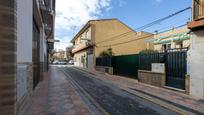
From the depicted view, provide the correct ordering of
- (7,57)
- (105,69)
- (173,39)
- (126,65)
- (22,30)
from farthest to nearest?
(105,69) → (173,39) → (126,65) → (22,30) → (7,57)

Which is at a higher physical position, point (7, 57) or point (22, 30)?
point (22, 30)

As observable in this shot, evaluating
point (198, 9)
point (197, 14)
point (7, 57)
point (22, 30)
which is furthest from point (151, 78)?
point (7, 57)

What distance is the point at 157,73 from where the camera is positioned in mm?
14086

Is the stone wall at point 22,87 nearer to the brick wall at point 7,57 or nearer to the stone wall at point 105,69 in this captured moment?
the brick wall at point 7,57

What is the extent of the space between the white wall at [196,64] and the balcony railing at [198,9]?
0.76 meters

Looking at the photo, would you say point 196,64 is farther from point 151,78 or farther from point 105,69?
point 105,69

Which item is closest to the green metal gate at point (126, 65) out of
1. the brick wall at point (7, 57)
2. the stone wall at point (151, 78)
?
the stone wall at point (151, 78)

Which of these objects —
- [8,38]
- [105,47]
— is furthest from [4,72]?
[105,47]

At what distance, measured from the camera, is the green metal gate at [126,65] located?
1874cm

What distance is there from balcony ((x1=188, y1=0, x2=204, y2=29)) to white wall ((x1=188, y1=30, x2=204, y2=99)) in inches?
14.6

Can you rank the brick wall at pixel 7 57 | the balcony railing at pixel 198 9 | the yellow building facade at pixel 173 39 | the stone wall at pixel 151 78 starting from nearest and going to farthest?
the brick wall at pixel 7 57 → the balcony railing at pixel 198 9 → the stone wall at pixel 151 78 → the yellow building facade at pixel 173 39

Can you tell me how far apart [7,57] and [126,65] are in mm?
17595

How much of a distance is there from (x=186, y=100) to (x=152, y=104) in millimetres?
1883

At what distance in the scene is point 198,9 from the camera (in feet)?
35.1
